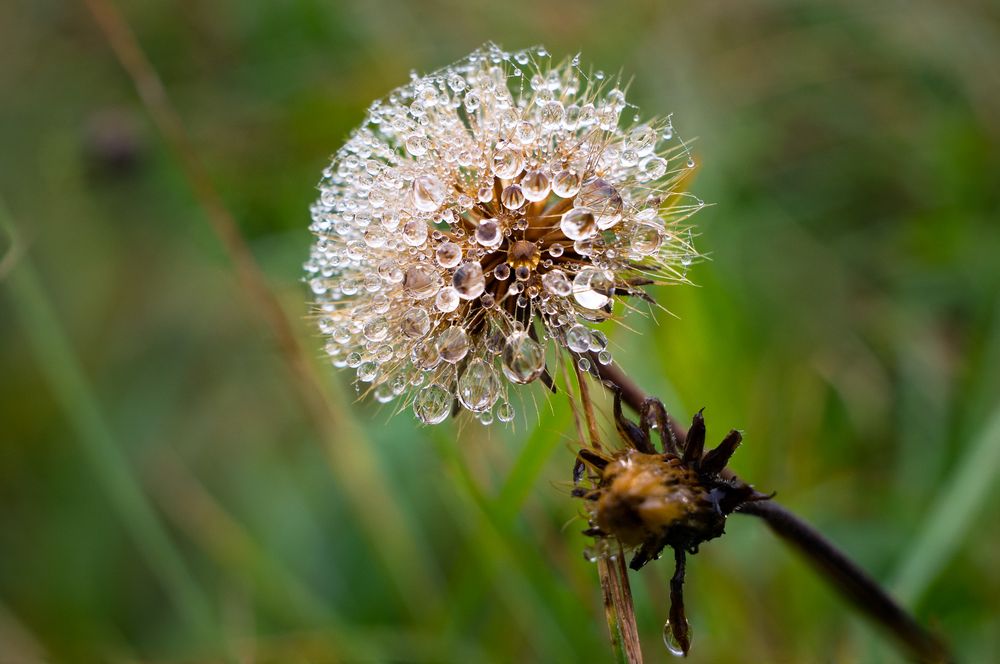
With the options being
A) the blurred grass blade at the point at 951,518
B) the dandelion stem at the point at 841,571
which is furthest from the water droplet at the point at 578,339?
the blurred grass blade at the point at 951,518

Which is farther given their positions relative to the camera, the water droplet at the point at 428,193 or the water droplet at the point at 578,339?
the water droplet at the point at 428,193

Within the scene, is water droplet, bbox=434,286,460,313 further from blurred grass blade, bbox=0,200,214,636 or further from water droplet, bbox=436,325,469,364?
blurred grass blade, bbox=0,200,214,636

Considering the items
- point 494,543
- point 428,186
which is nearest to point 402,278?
point 428,186

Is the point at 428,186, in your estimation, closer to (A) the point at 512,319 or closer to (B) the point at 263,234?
(A) the point at 512,319

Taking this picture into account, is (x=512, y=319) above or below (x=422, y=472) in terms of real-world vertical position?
above

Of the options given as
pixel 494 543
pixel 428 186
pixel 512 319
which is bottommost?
pixel 494 543

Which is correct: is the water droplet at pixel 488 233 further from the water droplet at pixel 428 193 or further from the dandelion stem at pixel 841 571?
the dandelion stem at pixel 841 571

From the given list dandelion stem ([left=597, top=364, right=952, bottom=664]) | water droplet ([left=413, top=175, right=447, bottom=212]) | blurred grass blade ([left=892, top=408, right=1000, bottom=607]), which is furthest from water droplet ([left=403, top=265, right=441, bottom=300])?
blurred grass blade ([left=892, top=408, right=1000, bottom=607])
